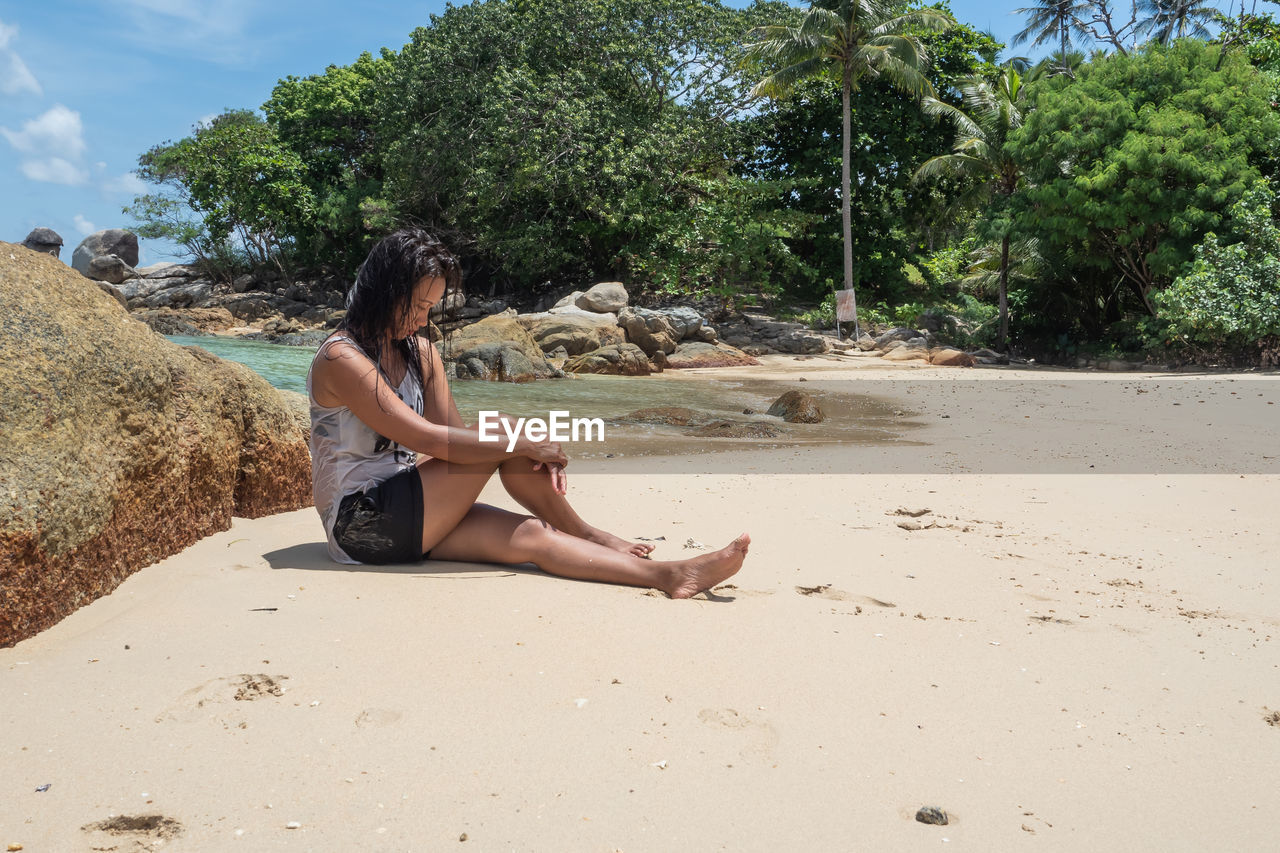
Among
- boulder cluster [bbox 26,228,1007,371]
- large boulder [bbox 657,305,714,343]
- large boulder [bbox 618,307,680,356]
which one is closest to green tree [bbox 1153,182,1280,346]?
boulder cluster [bbox 26,228,1007,371]

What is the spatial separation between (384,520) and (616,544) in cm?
86

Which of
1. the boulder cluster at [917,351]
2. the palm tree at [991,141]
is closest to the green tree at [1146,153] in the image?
the palm tree at [991,141]

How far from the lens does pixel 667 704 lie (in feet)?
7.82

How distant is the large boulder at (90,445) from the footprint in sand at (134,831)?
99 cm

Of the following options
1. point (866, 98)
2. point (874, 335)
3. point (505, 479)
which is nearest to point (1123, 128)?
point (874, 335)

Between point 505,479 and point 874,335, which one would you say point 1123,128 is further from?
point 505,479

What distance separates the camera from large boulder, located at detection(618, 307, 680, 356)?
21.0m

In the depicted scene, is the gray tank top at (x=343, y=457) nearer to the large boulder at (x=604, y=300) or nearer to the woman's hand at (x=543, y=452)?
the woman's hand at (x=543, y=452)

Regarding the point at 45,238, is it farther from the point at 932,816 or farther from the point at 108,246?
the point at 932,816

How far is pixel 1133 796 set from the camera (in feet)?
6.69

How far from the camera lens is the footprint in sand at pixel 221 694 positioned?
7.25ft

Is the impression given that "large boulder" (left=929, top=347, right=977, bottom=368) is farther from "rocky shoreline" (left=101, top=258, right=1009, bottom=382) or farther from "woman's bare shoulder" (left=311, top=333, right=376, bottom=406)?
"woman's bare shoulder" (left=311, top=333, right=376, bottom=406)

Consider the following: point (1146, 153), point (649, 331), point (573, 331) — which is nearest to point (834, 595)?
point (573, 331)

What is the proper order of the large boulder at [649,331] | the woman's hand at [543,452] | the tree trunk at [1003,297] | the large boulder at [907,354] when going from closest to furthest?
the woman's hand at [543,452], the large boulder at [907,354], the large boulder at [649,331], the tree trunk at [1003,297]
